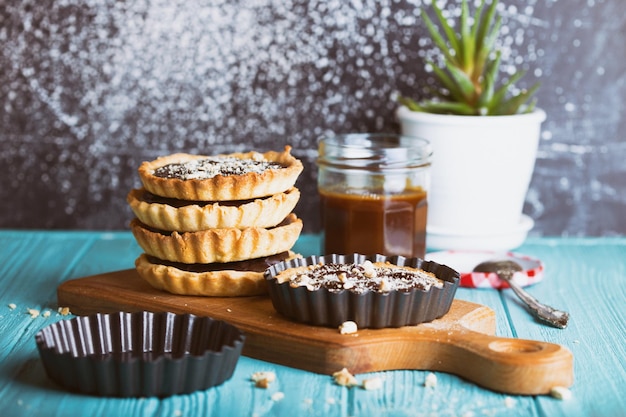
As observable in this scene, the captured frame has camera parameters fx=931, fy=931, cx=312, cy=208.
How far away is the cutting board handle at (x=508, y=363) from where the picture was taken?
4.15ft

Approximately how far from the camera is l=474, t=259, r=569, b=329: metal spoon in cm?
162

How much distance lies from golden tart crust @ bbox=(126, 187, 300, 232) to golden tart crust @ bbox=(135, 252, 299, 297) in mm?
74

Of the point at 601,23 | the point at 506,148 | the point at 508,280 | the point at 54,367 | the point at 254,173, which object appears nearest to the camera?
the point at 54,367

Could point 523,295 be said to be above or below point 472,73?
below

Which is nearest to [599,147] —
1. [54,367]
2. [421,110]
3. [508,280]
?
[421,110]

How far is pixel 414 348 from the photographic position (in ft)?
4.50

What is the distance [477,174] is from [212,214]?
731 mm

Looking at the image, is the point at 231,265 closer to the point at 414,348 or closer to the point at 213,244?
the point at 213,244

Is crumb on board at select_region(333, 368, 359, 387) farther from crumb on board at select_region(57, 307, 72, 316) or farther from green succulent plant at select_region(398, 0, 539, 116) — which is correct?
green succulent plant at select_region(398, 0, 539, 116)

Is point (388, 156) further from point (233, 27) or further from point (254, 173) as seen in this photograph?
point (233, 27)

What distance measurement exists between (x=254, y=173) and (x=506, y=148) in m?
0.69

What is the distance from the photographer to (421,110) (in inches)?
83.7

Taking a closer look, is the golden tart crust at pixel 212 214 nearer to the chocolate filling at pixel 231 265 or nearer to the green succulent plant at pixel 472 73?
the chocolate filling at pixel 231 265

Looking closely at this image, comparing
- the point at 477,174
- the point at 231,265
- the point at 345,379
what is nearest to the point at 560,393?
the point at 345,379
